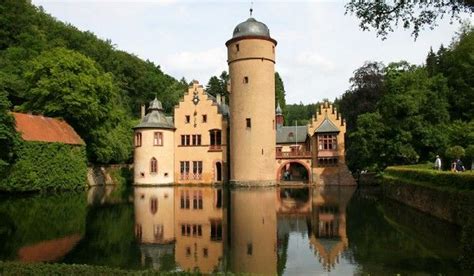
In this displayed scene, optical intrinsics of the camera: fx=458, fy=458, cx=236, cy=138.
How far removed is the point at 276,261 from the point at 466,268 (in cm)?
395

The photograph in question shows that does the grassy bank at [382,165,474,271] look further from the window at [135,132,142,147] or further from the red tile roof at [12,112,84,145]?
the window at [135,132,142,147]

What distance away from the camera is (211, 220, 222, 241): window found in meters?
13.6

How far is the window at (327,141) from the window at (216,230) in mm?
25083

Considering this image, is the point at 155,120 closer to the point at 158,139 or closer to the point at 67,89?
the point at 158,139

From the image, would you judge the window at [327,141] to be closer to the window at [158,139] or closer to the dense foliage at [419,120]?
the dense foliage at [419,120]

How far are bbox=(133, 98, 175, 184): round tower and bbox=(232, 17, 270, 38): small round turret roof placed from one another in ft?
35.6

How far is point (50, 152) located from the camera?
32000mm

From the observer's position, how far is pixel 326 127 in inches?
1608

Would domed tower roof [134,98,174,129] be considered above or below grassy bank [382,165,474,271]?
above

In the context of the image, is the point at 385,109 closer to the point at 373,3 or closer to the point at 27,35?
the point at 373,3

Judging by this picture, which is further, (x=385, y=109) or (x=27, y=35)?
(x=27, y=35)

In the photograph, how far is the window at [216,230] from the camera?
1356cm

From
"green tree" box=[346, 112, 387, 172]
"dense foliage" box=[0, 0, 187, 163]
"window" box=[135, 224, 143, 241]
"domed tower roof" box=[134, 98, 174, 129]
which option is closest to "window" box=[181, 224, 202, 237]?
"window" box=[135, 224, 143, 241]

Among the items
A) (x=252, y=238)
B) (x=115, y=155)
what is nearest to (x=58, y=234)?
(x=252, y=238)
